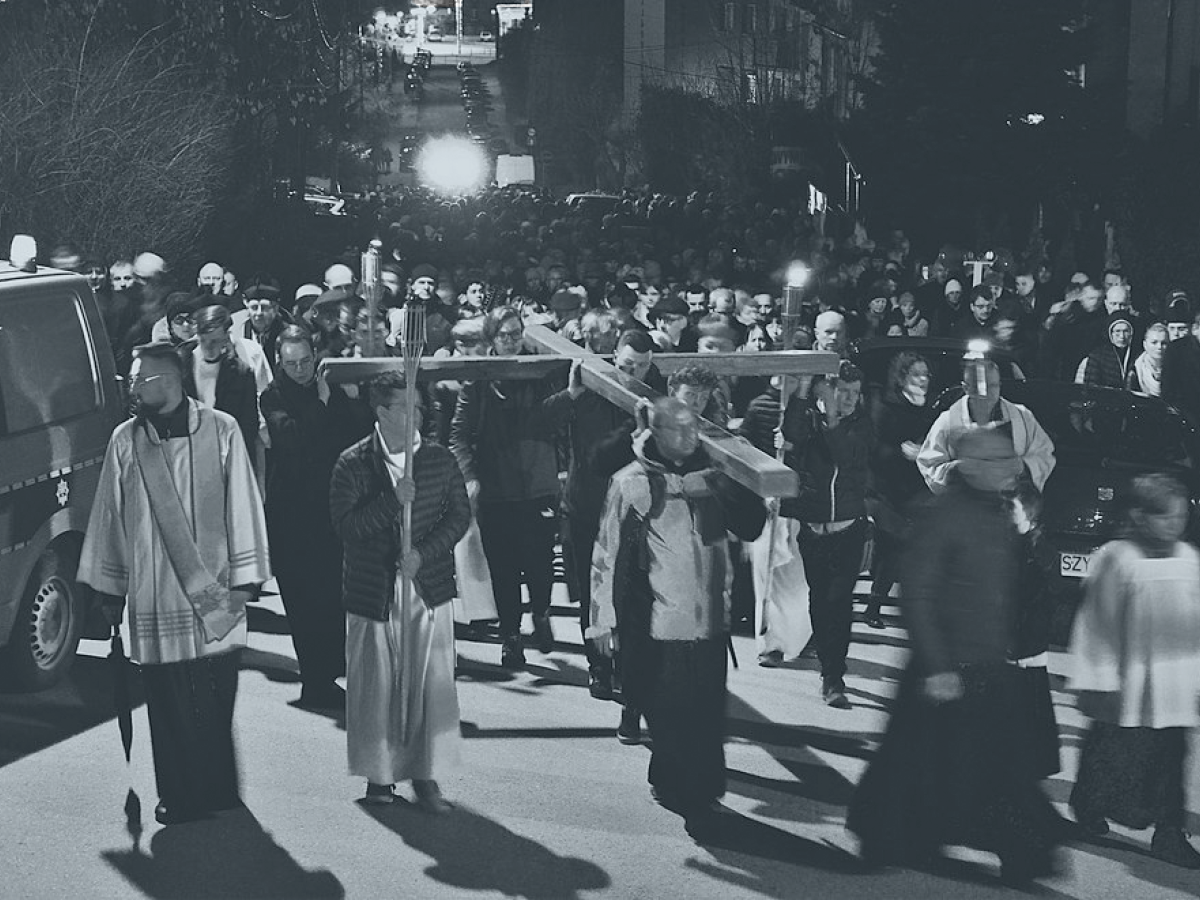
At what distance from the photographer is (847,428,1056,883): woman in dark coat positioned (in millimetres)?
7336

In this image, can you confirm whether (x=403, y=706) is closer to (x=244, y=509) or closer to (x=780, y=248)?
(x=244, y=509)

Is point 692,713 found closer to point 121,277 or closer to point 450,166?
point 121,277

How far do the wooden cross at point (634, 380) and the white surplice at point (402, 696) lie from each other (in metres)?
0.97

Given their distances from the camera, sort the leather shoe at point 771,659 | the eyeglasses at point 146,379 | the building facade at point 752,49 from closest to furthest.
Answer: the eyeglasses at point 146,379
the leather shoe at point 771,659
the building facade at point 752,49

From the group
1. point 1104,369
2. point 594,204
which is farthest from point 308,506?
point 594,204

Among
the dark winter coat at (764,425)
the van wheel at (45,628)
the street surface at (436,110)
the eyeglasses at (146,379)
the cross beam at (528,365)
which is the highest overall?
the street surface at (436,110)

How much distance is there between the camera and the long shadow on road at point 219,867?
24.0 feet

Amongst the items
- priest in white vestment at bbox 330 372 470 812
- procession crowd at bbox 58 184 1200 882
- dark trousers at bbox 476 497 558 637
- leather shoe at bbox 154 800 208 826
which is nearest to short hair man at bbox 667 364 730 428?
procession crowd at bbox 58 184 1200 882

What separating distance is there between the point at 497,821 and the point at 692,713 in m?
0.87

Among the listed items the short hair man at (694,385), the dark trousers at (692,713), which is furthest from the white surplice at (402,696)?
the short hair man at (694,385)

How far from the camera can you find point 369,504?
8.36 metres

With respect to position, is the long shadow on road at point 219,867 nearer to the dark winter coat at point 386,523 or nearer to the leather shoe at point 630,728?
the dark winter coat at point 386,523

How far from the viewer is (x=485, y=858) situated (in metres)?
7.70

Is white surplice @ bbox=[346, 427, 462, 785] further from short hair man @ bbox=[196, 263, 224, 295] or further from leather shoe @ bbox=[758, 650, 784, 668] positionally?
short hair man @ bbox=[196, 263, 224, 295]
